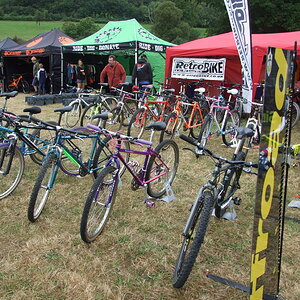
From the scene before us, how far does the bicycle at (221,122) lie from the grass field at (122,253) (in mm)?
2034

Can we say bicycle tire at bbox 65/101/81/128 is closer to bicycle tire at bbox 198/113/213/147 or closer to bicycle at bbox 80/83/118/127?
bicycle at bbox 80/83/118/127

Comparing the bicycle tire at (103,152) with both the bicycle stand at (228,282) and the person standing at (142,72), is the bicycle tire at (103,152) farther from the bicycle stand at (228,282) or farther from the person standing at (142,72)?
the person standing at (142,72)

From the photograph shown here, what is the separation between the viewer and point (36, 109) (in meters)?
4.12

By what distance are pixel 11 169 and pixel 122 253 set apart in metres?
1.79

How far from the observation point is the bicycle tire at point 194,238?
85.4 inches

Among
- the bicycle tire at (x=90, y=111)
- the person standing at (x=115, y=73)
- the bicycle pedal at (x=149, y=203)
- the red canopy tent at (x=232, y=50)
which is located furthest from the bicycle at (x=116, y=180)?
the person standing at (x=115, y=73)

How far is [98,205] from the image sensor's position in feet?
9.56

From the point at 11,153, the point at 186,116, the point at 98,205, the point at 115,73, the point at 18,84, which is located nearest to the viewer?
the point at 98,205

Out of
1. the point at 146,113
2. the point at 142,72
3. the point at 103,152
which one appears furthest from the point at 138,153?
the point at 142,72

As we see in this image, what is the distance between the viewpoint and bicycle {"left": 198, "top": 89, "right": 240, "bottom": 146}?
18.9 feet

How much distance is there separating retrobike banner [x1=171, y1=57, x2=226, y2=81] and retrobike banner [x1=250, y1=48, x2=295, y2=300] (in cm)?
796

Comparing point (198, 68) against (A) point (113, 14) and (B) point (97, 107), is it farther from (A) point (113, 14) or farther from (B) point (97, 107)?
(A) point (113, 14)

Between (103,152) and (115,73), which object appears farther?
(115,73)

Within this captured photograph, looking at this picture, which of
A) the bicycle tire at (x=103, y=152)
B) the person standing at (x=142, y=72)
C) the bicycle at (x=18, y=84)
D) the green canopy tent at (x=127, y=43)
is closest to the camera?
the bicycle tire at (x=103, y=152)
